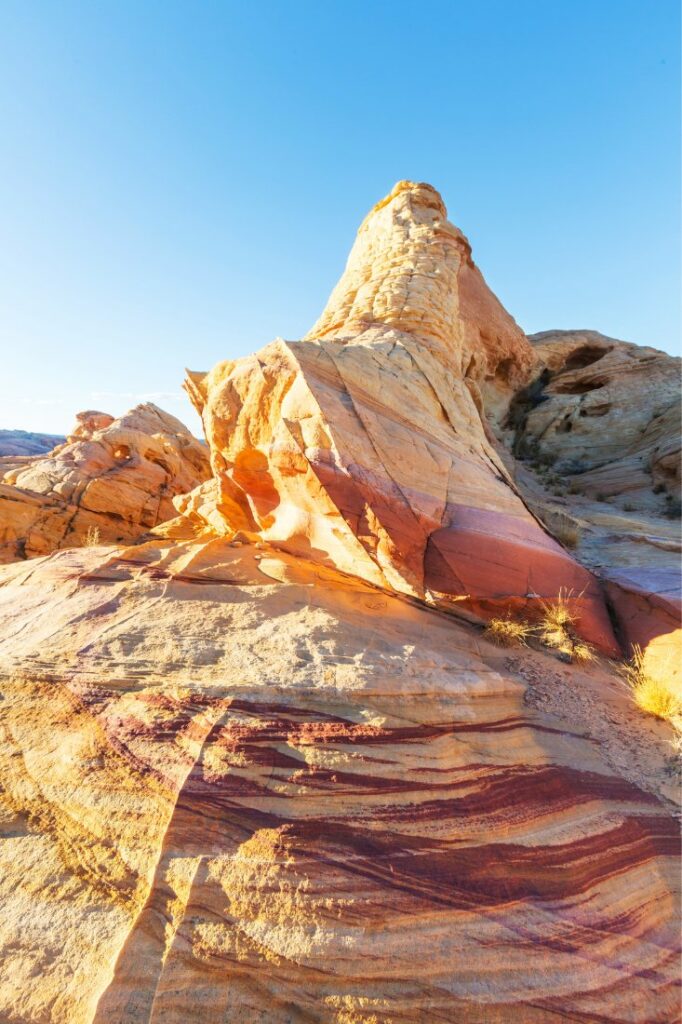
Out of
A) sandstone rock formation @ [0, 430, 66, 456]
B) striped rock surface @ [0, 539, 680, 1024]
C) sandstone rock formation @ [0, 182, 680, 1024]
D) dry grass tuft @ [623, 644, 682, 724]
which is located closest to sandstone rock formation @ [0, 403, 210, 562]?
sandstone rock formation @ [0, 182, 680, 1024]

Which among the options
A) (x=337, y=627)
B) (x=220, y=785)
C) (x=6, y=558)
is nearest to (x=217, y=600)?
(x=337, y=627)

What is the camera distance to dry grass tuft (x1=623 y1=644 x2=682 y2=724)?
376 cm

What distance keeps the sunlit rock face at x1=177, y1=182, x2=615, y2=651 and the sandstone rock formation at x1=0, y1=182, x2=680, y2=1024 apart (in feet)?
0.14

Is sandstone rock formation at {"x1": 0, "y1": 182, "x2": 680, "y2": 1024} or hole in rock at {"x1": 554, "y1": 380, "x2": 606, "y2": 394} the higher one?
hole in rock at {"x1": 554, "y1": 380, "x2": 606, "y2": 394}

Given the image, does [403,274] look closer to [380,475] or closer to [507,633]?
[380,475]

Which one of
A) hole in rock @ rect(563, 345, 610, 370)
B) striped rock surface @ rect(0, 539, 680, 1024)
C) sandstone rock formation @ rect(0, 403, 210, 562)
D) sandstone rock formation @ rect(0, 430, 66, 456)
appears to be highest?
hole in rock @ rect(563, 345, 610, 370)

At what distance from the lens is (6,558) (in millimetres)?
11859

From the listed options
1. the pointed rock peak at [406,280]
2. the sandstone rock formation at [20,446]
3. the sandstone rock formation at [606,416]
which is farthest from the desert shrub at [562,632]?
the sandstone rock formation at [20,446]

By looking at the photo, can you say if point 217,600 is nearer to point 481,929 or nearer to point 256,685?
point 256,685

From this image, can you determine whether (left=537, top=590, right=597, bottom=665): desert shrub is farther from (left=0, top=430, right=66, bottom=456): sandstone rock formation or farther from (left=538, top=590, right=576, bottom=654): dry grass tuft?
(left=0, top=430, right=66, bottom=456): sandstone rock formation

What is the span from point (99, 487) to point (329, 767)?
47.1 ft

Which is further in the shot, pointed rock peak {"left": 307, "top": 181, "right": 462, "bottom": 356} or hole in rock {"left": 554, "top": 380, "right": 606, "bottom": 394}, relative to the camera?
hole in rock {"left": 554, "top": 380, "right": 606, "bottom": 394}

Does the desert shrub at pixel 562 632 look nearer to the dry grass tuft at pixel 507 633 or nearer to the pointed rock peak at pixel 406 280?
the dry grass tuft at pixel 507 633

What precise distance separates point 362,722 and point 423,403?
460cm
